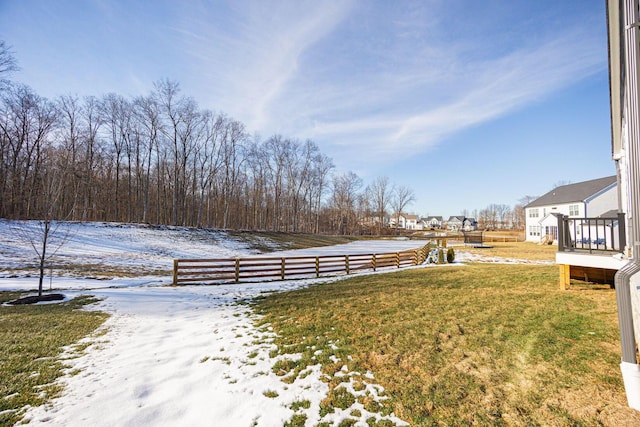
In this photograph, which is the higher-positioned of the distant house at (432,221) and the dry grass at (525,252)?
the distant house at (432,221)

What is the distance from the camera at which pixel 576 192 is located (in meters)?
29.8

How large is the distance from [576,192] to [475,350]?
3733cm

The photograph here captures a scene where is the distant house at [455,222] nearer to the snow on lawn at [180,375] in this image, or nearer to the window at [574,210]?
the window at [574,210]

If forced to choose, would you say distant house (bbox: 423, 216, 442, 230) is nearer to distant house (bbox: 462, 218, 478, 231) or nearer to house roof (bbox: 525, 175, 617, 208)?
distant house (bbox: 462, 218, 478, 231)

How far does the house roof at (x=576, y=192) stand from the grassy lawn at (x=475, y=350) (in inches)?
1166

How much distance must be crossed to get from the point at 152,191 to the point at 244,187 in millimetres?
12807

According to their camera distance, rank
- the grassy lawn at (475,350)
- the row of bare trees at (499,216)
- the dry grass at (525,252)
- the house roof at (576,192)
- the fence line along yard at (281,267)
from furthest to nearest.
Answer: the row of bare trees at (499,216) < the house roof at (576,192) < the dry grass at (525,252) < the fence line along yard at (281,267) < the grassy lawn at (475,350)

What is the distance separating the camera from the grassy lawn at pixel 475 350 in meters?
2.99

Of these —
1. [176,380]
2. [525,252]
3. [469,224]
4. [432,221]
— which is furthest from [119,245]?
[432,221]

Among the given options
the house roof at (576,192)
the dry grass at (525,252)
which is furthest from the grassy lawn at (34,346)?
the house roof at (576,192)

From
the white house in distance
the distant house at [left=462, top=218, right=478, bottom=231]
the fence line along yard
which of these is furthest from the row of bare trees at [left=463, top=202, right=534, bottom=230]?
the fence line along yard

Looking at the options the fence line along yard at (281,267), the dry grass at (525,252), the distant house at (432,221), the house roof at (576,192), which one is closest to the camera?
the fence line along yard at (281,267)

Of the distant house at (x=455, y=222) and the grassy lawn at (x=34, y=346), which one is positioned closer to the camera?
the grassy lawn at (x=34, y=346)

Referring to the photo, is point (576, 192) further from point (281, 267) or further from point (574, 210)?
point (281, 267)
